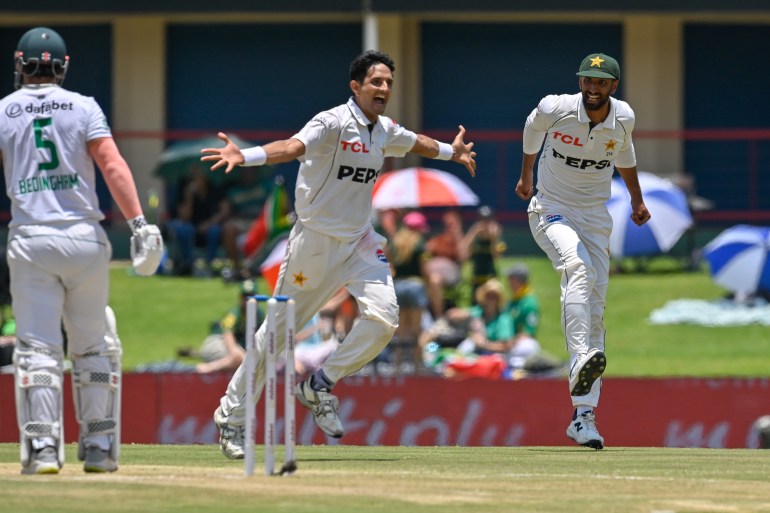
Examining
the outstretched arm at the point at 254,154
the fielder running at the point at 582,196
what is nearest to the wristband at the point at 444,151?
the fielder running at the point at 582,196

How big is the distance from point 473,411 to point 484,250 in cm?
411

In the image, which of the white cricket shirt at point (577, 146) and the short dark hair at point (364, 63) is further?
the white cricket shirt at point (577, 146)

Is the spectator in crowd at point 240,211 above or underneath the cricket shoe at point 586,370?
above

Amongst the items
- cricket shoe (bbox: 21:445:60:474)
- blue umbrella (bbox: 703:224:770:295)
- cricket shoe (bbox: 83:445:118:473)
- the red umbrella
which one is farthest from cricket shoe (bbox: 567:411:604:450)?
the red umbrella

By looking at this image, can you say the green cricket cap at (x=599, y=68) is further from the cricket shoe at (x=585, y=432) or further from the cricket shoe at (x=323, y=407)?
the cricket shoe at (x=323, y=407)

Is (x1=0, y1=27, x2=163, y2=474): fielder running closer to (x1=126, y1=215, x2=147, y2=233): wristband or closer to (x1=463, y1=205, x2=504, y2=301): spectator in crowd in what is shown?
(x1=126, y1=215, x2=147, y2=233): wristband

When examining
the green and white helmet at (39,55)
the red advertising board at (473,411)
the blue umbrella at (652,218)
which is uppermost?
the green and white helmet at (39,55)

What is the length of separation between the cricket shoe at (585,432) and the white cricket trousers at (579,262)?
10 cm

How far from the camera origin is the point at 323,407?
9930mm

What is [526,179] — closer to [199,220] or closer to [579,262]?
[579,262]

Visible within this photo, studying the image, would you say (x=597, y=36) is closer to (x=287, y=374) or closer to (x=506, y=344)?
(x=506, y=344)

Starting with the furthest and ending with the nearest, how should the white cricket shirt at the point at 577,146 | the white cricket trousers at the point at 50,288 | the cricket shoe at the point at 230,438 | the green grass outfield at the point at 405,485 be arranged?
the white cricket shirt at the point at 577,146 < the cricket shoe at the point at 230,438 < the white cricket trousers at the point at 50,288 < the green grass outfield at the point at 405,485

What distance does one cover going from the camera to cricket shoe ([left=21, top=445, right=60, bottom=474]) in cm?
813

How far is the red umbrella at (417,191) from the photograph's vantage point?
2067 cm
